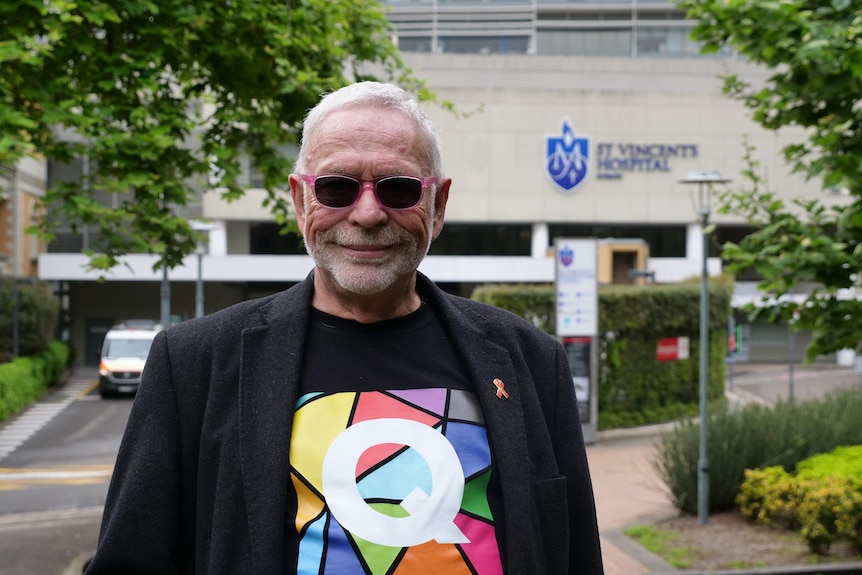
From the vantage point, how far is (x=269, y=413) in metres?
1.91

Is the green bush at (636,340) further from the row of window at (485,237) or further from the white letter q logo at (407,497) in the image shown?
the row of window at (485,237)

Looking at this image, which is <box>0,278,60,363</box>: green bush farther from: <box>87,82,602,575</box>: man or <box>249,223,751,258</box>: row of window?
<box>87,82,602,575</box>: man

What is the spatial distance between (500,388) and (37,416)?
25423 mm

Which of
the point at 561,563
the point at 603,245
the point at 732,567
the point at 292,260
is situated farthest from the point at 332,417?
the point at 292,260

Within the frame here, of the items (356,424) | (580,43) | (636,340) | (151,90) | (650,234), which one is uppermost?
(580,43)

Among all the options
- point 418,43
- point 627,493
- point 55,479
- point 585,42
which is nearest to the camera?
point 627,493

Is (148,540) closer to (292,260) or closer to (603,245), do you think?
(603,245)

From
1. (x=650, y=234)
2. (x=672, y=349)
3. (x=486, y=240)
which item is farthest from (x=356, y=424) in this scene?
(x=650, y=234)

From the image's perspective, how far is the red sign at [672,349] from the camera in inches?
Answer: 787

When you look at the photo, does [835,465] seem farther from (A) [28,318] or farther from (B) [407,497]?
(A) [28,318]

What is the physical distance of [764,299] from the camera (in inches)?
255

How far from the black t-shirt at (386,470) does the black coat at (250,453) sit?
0.14 ft

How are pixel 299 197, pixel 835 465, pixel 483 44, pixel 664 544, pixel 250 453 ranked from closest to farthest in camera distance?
pixel 250 453 → pixel 299 197 → pixel 835 465 → pixel 664 544 → pixel 483 44

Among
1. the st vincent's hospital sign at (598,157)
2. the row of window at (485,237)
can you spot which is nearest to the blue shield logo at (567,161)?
the st vincent's hospital sign at (598,157)
